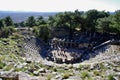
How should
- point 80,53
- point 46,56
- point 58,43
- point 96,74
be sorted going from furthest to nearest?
point 58,43 < point 80,53 < point 46,56 < point 96,74

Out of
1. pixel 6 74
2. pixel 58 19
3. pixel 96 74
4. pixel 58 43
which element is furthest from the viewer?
pixel 58 19

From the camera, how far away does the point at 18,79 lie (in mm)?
15609

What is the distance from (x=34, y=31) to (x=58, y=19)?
414 inches

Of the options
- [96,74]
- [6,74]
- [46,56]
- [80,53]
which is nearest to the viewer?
[6,74]

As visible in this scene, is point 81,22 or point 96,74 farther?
point 81,22

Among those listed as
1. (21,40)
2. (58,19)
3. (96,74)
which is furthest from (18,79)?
(58,19)

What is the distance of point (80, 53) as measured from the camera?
58.5 metres

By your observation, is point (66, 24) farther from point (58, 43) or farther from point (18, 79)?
point (18, 79)

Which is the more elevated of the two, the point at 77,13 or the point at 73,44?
the point at 77,13

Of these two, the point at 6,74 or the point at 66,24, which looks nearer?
the point at 6,74

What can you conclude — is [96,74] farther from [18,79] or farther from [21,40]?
[21,40]

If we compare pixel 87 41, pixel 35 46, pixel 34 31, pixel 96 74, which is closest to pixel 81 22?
pixel 87 41

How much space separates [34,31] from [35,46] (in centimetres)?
1073

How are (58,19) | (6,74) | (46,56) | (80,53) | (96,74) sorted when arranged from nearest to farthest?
(6,74)
(96,74)
(46,56)
(80,53)
(58,19)
